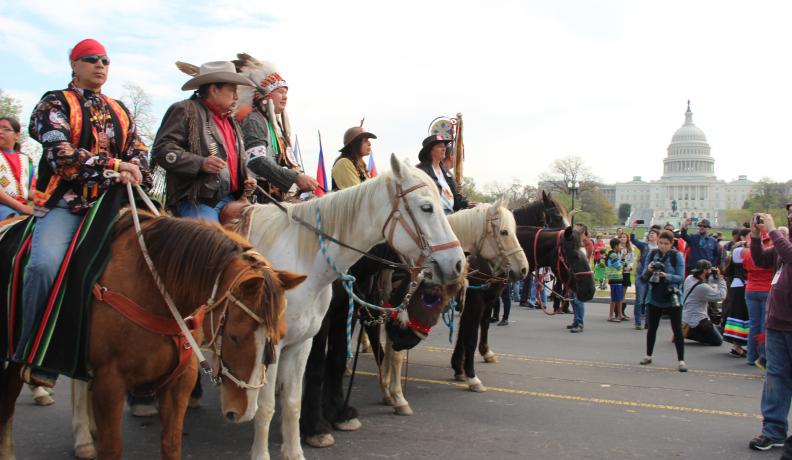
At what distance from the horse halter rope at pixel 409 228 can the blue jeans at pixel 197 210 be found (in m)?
1.47

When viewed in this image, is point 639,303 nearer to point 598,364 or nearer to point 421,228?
point 598,364

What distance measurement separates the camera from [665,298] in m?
9.65

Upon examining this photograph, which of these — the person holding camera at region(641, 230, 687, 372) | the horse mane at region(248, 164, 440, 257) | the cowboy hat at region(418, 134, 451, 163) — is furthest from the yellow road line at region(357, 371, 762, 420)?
the horse mane at region(248, 164, 440, 257)

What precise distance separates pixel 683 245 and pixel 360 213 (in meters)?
13.4

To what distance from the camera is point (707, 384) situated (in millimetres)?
8484

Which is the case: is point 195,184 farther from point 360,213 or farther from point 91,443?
point 91,443

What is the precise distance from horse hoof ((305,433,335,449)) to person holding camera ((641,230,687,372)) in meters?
6.14

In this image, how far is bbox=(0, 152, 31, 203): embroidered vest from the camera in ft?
22.2

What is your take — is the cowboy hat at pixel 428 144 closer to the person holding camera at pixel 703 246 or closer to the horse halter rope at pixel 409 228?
the horse halter rope at pixel 409 228

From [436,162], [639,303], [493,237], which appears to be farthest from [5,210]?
[639,303]

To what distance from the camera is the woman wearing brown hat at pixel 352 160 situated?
6387 mm

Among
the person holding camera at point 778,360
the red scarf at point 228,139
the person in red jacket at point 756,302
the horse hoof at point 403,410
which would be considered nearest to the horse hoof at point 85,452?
the red scarf at point 228,139

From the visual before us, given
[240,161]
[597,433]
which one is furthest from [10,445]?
[597,433]

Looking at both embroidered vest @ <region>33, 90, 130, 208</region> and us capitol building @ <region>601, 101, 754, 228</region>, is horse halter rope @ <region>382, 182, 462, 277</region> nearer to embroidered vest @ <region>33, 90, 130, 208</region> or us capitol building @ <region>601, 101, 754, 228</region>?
embroidered vest @ <region>33, 90, 130, 208</region>
